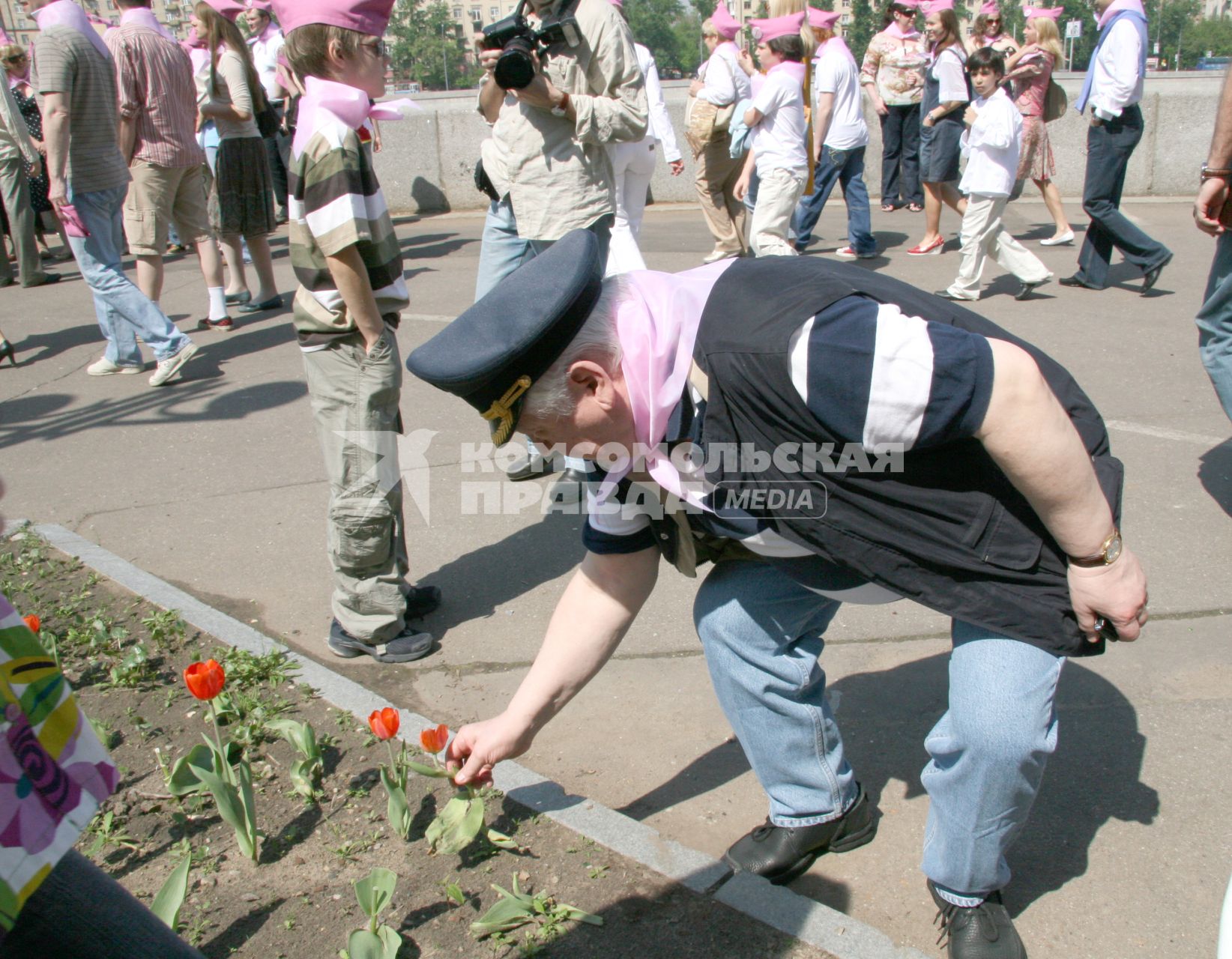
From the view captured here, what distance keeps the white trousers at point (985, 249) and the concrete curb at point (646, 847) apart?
17.3ft

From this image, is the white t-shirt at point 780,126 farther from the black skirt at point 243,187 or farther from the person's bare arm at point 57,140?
the person's bare arm at point 57,140

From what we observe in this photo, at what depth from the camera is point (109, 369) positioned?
21.9 feet

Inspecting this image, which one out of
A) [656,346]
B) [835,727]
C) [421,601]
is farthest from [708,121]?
[656,346]

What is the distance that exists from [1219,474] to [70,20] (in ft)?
20.4

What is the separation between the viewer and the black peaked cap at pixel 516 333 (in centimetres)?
178

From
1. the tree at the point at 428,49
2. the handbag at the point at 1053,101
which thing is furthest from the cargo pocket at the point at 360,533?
the tree at the point at 428,49

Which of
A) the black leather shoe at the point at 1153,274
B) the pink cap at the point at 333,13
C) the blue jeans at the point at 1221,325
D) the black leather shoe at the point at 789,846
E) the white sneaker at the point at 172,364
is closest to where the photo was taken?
the black leather shoe at the point at 789,846

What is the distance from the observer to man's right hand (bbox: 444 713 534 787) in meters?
2.24

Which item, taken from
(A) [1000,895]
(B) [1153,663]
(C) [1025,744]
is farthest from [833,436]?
(B) [1153,663]

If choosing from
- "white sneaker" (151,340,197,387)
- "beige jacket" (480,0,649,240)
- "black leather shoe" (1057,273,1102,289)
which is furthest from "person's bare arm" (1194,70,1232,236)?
"white sneaker" (151,340,197,387)

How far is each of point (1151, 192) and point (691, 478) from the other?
36.2 feet

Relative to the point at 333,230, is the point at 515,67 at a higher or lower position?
higher

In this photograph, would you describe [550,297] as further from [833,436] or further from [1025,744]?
[1025,744]

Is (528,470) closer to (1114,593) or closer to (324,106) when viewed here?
(324,106)
